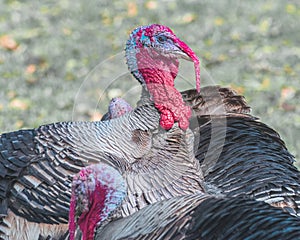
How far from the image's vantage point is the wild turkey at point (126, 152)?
3.23 meters

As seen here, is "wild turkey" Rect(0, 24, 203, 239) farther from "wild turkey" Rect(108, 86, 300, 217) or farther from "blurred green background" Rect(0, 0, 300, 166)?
"blurred green background" Rect(0, 0, 300, 166)

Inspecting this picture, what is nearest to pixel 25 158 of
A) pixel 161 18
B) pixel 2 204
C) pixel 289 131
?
pixel 2 204

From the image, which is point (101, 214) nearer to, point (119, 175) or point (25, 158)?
point (119, 175)

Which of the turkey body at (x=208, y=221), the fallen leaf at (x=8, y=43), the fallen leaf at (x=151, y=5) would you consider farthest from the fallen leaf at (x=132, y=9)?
the turkey body at (x=208, y=221)

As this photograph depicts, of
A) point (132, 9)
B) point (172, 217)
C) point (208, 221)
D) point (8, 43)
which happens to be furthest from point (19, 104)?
point (208, 221)

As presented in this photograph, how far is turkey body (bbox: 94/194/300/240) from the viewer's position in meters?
2.50

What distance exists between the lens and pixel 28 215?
3.27 metres

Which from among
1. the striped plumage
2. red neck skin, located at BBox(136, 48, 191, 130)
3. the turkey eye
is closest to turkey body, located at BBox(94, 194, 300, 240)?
the striped plumage

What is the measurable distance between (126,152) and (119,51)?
3.35m

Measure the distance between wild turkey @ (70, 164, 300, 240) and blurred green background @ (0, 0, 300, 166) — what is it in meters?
1.89

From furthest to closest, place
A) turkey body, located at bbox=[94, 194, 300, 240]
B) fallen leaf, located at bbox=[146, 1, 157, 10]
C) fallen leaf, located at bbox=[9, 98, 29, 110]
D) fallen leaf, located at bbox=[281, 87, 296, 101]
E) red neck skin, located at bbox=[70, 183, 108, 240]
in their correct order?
1. fallen leaf, located at bbox=[146, 1, 157, 10]
2. fallen leaf, located at bbox=[281, 87, 296, 101]
3. fallen leaf, located at bbox=[9, 98, 29, 110]
4. red neck skin, located at bbox=[70, 183, 108, 240]
5. turkey body, located at bbox=[94, 194, 300, 240]

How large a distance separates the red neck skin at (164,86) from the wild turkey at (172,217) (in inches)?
22.5

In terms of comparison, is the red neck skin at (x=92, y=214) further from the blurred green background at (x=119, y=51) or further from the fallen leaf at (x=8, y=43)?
the fallen leaf at (x=8, y=43)

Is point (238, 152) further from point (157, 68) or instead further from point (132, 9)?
point (132, 9)
